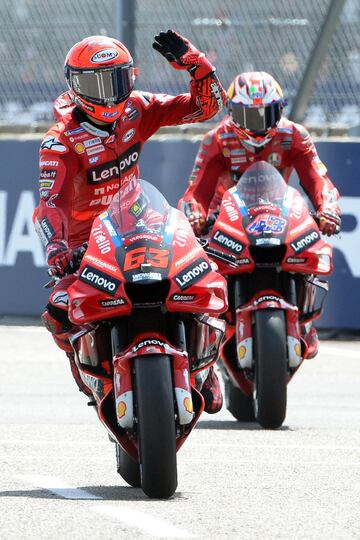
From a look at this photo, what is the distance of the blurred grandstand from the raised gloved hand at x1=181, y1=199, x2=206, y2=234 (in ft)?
11.2

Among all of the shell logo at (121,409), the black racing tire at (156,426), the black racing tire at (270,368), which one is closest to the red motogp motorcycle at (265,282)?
the black racing tire at (270,368)

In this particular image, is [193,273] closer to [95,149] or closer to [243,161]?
[95,149]

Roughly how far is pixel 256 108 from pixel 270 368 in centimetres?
226

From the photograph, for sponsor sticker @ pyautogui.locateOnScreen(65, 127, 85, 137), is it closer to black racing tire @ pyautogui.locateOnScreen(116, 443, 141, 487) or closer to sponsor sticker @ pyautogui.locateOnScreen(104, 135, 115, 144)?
sponsor sticker @ pyautogui.locateOnScreen(104, 135, 115, 144)

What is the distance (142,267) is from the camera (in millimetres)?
6141

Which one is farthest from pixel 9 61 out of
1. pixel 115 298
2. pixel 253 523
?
pixel 253 523

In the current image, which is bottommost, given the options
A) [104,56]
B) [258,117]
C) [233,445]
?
[233,445]

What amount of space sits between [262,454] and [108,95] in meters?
1.78

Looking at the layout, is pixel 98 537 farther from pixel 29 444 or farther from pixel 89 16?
pixel 89 16

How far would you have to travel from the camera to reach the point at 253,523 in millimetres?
5426

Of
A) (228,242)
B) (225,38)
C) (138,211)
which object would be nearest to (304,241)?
A: (228,242)

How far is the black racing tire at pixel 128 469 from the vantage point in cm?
647

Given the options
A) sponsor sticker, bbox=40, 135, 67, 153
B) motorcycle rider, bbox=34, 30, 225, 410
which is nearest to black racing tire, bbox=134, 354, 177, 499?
motorcycle rider, bbox=34, 30, 225, 410

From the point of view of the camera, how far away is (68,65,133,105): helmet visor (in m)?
7.27
